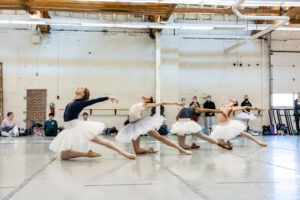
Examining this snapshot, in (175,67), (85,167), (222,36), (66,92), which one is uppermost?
(222,36)

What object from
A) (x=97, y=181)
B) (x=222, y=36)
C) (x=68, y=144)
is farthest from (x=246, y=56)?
(x=97, y=181)

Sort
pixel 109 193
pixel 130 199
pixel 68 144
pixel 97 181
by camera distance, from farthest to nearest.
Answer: pixel 68 144
pixel 97 181
pixel 109 193
pixel 130 199

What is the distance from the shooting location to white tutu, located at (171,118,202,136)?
639 centimetres

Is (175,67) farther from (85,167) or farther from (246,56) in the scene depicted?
(85,167)

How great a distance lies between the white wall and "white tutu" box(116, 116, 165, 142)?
9179 mm

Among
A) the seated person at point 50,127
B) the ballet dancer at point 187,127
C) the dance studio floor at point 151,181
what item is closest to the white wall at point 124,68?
the seated person at point 50,127

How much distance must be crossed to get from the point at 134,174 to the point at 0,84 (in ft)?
41.7

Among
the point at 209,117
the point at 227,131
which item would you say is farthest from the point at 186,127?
the point at 209,117

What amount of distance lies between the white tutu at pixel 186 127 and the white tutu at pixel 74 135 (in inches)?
80.4

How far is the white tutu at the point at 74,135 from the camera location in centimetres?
473

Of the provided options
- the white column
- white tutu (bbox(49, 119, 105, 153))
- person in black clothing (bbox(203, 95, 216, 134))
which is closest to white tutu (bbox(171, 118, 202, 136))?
white tutu (bbox(49, 119, 105, 153))

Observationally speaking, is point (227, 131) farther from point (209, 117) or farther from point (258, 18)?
point (209, 117)

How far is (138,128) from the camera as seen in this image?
569 cm

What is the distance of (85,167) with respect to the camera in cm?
423
